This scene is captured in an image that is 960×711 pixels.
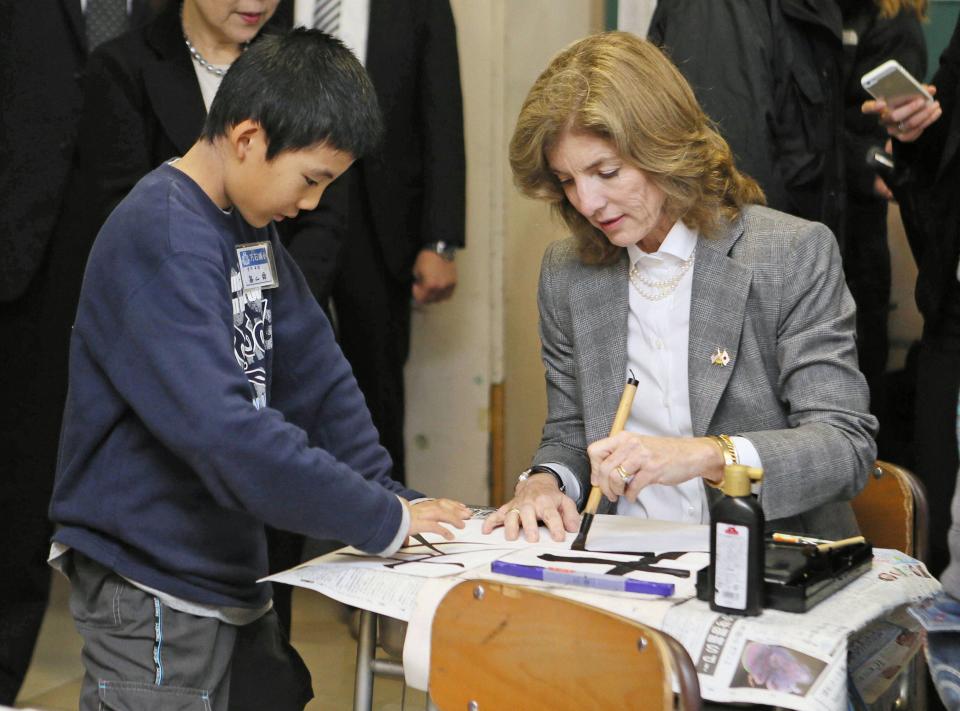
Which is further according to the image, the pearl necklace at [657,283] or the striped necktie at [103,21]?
the striped necktie at [103,21]

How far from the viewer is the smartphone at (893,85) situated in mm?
2553

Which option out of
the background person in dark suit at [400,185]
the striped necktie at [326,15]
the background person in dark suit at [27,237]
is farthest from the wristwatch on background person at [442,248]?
the background person in dark suit at [27,237]

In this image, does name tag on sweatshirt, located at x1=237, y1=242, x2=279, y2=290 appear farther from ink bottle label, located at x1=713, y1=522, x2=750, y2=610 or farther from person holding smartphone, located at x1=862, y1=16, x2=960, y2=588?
person holding smartphone, located at x1=862, y1=16, x2=960, y2=588

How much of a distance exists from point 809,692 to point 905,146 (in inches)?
70.5

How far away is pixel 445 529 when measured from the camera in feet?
6.14

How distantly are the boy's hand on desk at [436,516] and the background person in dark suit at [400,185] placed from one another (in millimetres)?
1596

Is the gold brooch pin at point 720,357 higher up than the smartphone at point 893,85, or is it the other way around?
the smartphone at point 893,85

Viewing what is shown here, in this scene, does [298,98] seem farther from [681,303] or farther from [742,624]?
[742,624]

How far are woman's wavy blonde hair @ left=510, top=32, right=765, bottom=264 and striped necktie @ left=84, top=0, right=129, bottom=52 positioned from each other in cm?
154

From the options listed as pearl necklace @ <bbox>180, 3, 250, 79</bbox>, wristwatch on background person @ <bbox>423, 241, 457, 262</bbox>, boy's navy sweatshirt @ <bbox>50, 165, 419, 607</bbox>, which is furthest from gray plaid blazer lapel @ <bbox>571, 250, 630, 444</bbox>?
wristwatch on background person @ <bbox>423, 241, 457, 262</bbox>

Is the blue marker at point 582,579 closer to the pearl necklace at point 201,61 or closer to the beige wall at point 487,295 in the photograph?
the pearl necklace at point 201,61

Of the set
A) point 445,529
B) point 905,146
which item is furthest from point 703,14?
point 445,529

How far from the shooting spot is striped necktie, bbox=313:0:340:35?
338cm

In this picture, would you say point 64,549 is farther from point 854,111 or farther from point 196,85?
point 854,111
